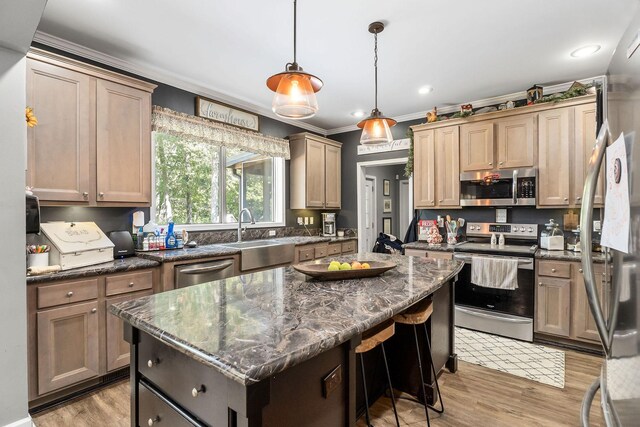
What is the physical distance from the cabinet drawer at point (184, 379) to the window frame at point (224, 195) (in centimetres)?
213

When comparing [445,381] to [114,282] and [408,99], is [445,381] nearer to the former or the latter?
[114,282]

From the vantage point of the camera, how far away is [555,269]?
3.10 m

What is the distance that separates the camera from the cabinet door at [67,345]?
2.12 m

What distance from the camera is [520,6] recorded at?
2.25m

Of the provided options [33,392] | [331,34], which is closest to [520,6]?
[331,34]

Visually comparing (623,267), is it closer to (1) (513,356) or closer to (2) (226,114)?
(1) (513,356)

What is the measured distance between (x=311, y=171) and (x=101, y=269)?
3.06m

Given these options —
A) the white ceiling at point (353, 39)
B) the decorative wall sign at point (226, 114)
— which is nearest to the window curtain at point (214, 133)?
the decorative wall sign at point (226, 114)

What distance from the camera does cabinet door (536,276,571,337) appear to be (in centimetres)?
305

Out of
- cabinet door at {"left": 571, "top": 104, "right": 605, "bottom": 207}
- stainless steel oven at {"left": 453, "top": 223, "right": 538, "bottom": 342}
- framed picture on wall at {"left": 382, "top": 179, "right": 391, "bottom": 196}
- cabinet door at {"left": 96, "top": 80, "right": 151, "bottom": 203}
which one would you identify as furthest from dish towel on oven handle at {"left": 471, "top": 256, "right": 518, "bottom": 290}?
framed picture on wall at {"left": 382, "top": 179, "right": 391, "bottom": 196}

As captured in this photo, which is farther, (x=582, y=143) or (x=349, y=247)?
(x=349, y=247)

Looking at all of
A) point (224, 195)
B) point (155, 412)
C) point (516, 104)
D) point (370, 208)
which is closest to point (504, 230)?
point (516, 104)

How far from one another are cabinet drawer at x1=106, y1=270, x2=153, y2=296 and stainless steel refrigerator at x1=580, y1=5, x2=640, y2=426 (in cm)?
280

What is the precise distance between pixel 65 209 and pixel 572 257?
4.59m
